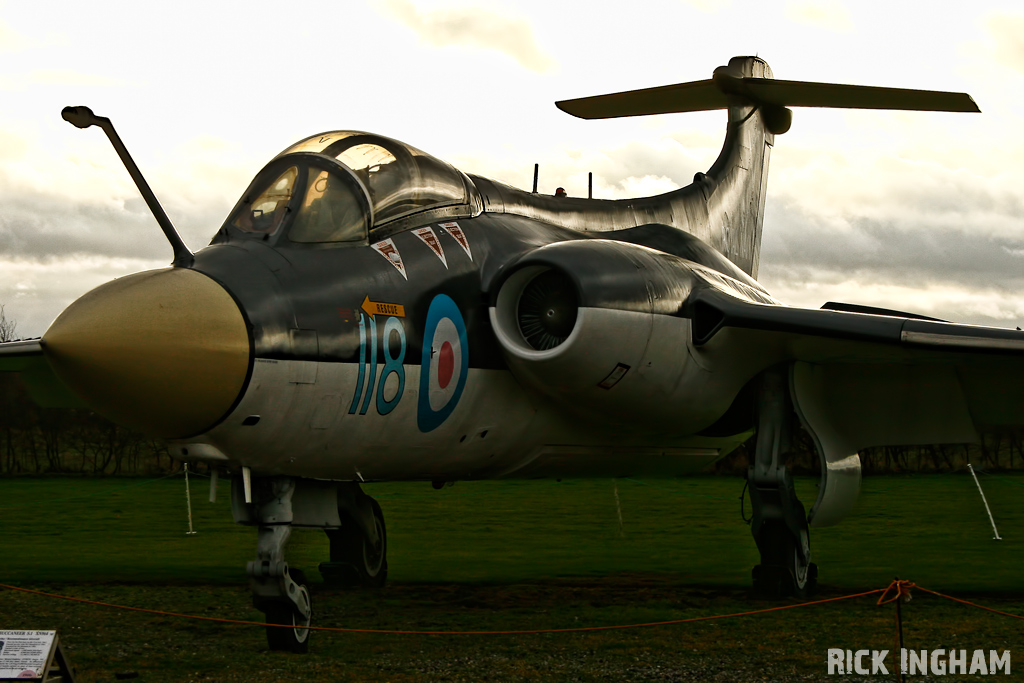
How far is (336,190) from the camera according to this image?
260 inches

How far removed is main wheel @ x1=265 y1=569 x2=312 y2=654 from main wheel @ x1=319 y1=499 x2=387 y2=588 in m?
3.19

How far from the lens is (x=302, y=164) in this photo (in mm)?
6648

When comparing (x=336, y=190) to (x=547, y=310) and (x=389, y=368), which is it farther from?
(x=547, y=310)

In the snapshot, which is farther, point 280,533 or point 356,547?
point 356,547

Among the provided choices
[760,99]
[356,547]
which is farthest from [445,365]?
[760,99]

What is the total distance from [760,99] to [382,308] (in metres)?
8.48

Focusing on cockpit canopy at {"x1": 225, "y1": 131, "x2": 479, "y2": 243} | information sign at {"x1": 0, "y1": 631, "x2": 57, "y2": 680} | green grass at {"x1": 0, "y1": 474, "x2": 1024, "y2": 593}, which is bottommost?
green grass at {"x1": 0, "y1": 474, "x2": 1024, "y2": 593}

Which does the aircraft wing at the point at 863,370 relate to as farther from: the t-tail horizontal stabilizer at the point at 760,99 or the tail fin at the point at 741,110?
the t-tail horizontal stabilizer at the point at 760,99

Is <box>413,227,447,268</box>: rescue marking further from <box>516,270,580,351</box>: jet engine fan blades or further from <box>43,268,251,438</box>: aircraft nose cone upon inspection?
→ <box>43,268,251,438</box>: aircraft nose cone

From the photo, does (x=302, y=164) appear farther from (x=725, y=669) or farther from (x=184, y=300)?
(x=725, y=669)

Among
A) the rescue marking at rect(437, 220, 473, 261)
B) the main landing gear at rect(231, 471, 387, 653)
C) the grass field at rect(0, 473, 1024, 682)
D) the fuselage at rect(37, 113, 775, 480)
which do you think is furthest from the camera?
the rescue marking at rect(437, 220, 473, 261)

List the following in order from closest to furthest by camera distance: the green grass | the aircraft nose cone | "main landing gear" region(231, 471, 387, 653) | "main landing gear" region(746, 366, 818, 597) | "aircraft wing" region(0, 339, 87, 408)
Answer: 1. the aircraft nose cone
2. "main landing gear" region(231, 471, 387, 653)
3. "main landing gear" region(746, 366, 818, 597)
4. "aircraft wing" region(0, 339, 87, 408)
5. the green grass

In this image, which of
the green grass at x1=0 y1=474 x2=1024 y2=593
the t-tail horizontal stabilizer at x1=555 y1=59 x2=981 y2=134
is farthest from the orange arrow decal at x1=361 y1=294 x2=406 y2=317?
the t-tail horizontal stabilizer at x1=555 y1=59 x2=981 y2=134

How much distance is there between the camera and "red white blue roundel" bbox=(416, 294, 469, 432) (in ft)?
21.6
